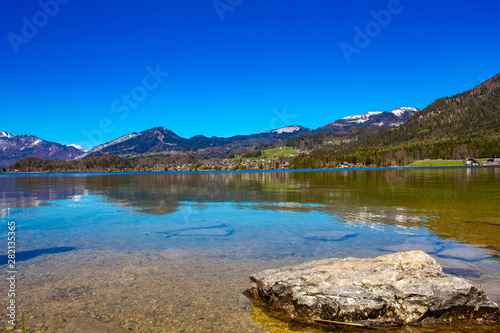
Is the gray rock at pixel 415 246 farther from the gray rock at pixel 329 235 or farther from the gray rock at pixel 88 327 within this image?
the gray rock at pixel 88 327

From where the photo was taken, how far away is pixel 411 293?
5.82m

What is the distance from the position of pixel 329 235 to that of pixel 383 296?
7.21m

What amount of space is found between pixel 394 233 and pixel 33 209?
2574 centimetres

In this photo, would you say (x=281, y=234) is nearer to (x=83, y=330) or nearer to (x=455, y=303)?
(x=455, y=303)

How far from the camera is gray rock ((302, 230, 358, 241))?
12.4 metres

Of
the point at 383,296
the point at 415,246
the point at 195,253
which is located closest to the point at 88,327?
the point at 195,253

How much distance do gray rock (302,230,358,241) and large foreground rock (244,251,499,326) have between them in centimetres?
579

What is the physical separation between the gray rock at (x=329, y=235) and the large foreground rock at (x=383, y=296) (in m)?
5.79

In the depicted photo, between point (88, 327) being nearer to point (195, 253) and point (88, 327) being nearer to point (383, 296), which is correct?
point (195, 253)

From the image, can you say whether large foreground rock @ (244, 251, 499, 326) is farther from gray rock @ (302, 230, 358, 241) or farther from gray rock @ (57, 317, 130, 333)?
gray rock @ (302, 230, 358, 241)

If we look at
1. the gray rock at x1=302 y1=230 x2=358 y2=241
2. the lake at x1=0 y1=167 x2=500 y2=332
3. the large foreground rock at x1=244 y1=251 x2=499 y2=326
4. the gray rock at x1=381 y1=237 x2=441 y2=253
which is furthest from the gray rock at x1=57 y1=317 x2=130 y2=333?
the gray rock at x1=381 y1=237 x2=441 y2=253

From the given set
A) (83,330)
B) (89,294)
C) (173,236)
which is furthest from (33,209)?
(83,330)

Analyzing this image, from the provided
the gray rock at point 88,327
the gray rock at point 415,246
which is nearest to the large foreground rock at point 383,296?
the gray rock at point 88,327

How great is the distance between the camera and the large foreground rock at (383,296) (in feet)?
18.6
